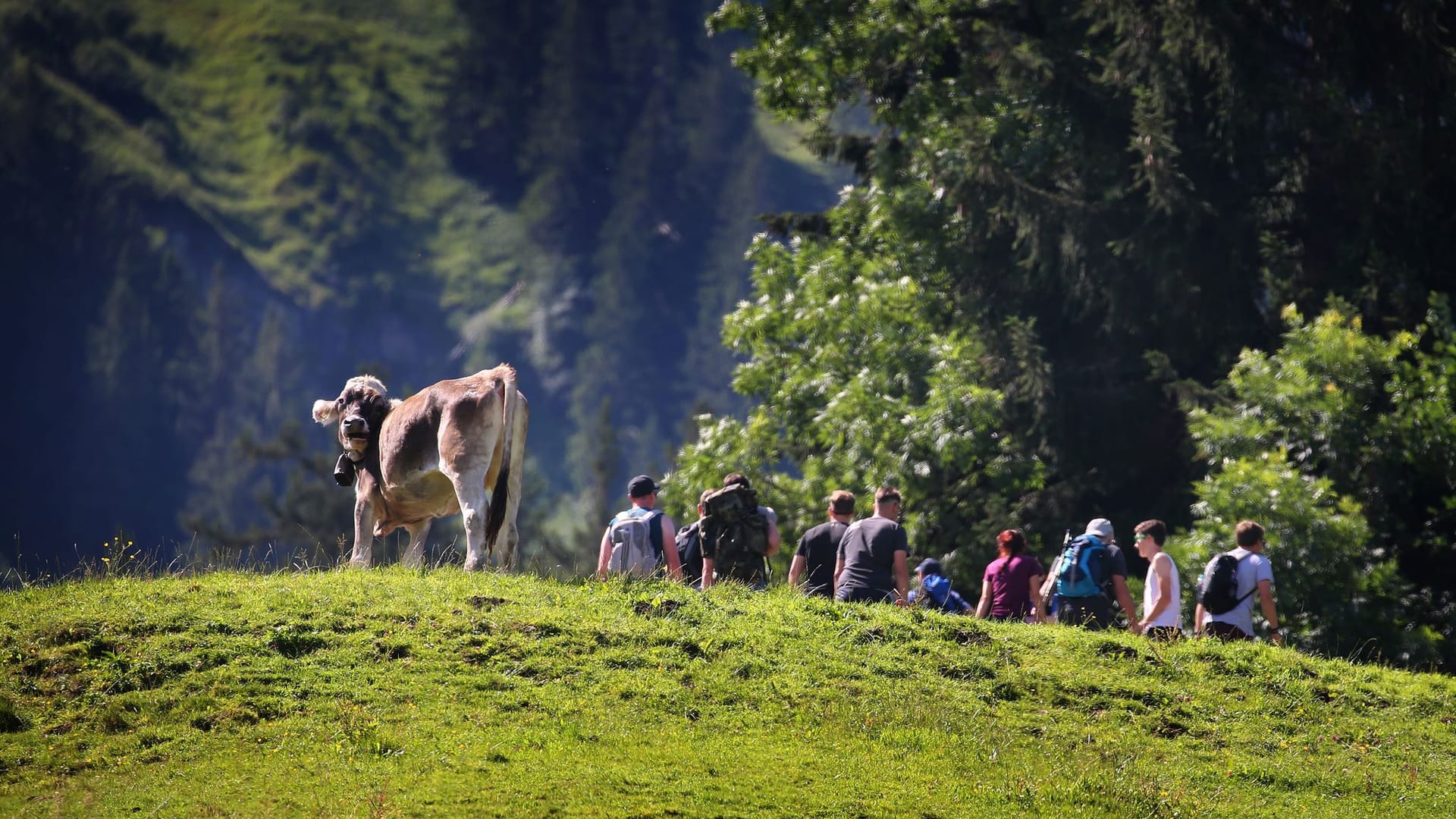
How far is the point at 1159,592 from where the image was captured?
1444 centimetres

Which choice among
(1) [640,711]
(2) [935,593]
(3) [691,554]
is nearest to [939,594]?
(2) [935,593]

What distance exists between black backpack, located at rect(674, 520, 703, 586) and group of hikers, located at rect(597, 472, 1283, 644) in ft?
0.77

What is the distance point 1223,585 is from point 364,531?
890 centimetres

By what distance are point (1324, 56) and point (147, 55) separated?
613ft

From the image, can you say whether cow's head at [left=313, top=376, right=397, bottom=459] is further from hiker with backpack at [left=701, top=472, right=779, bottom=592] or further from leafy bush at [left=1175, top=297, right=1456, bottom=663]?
leafy bush at [left=1175, top=297, right=1456, bottom=663]

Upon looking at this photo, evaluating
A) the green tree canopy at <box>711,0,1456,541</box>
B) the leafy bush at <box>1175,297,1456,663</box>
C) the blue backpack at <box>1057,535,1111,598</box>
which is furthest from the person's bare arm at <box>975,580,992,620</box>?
the green tree canopy at <box>711,0,1456,541</box>

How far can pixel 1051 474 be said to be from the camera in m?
26.7

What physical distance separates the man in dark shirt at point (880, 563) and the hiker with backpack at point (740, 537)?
84cm

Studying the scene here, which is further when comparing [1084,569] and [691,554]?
[691,554]

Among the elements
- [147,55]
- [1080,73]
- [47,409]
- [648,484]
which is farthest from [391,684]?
[147,55]

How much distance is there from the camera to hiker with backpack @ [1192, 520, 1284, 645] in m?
14.3

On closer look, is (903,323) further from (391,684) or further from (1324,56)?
(391,684)

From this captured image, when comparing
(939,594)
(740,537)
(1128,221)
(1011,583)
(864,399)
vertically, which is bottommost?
(939,594)

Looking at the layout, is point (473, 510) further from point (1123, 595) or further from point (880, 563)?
point (1123, 595)
